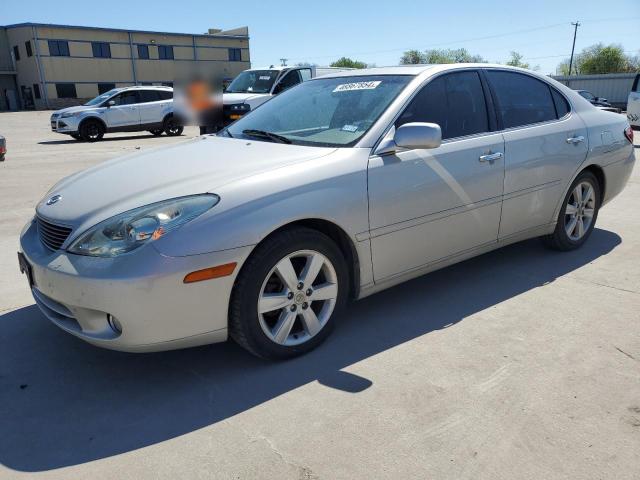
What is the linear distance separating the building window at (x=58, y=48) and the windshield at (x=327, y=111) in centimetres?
4689

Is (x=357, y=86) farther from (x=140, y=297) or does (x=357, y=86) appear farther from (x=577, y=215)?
(x=577, y=215)

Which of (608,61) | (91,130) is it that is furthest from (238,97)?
(608,61)

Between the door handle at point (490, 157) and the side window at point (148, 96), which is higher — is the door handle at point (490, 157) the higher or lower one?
the lower one

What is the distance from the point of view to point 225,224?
2547 mm

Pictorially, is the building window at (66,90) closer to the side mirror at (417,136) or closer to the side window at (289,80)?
the side window at (289,80)

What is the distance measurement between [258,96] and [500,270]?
9446 mm

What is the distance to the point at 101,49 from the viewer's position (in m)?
45.3

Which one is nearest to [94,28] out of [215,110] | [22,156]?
[22,156]

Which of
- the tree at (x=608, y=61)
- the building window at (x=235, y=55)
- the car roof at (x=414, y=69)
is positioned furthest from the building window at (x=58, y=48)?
the tree at (x=608, y=61)

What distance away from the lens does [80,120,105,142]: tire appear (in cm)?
1648

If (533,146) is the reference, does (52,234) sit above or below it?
below

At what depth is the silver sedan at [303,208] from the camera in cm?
251

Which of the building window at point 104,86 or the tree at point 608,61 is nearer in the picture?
the building window at point 104,86

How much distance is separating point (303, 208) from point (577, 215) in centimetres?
298
